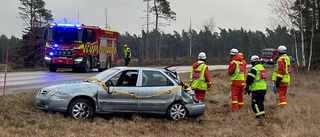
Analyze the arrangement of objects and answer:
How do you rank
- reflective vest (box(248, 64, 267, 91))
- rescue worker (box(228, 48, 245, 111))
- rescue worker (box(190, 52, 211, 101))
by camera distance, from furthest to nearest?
rescue worker (box(190, 52, 211, 101)) < rescue worker (box(228, 48, 245, 111)) < reflective vest (box(248, 64, 267, 91))

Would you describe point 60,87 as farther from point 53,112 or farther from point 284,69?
point 284,69

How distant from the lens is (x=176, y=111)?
8531 millimetres

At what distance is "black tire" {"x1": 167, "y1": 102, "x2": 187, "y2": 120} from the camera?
27.8ft

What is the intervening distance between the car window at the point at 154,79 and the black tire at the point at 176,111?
0.56 metres

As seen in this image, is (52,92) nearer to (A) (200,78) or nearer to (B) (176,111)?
(B) (176,111)

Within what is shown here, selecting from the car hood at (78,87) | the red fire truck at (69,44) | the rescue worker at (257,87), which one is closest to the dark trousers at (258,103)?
the rescue worker at (257,87)

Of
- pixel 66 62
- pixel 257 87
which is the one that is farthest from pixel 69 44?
pixel 257 87

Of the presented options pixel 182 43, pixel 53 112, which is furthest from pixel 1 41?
pixel 53 112

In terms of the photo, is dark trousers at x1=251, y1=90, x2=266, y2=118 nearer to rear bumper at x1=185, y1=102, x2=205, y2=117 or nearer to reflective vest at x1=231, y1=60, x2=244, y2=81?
reflective vest at x1=231, y1=60, x2=244, y2=81

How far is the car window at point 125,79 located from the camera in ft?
26.9

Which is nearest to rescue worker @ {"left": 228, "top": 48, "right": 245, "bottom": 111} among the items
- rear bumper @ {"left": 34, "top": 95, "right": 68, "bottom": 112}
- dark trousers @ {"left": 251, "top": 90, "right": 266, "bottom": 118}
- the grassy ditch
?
the grassy ditch

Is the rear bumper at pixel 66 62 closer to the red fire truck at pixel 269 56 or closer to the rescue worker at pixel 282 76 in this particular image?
the rescue worker at pixel 282 76

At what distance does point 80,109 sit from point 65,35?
1216 centimetres

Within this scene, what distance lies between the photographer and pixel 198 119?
29.1 ft
